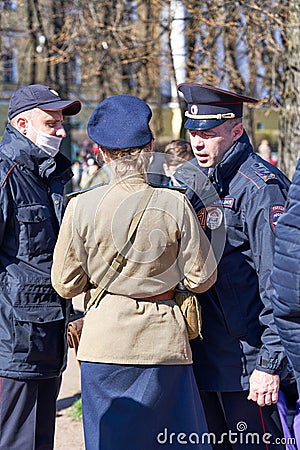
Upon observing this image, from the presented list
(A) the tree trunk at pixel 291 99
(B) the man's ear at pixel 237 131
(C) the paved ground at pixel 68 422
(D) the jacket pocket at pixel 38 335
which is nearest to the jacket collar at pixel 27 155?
(D) the jacket pocket at pixel 38 335

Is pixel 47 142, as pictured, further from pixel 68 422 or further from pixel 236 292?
pixel 68 422

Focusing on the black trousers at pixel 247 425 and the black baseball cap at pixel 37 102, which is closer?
the black trousers at pixel 247 425

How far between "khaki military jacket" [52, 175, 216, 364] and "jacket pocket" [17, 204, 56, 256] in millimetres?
667

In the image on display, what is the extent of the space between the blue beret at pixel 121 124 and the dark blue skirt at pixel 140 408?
37.0 inches

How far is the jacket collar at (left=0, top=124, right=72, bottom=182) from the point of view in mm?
4074

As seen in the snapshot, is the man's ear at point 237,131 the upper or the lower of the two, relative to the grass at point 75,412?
upper

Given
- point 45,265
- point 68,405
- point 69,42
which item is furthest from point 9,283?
point 69,42

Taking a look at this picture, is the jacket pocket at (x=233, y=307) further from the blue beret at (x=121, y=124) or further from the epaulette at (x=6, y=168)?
the epaulette at (x=6, y=168)

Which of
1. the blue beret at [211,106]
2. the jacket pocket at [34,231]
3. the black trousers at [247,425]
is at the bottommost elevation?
the black trousers at [247,425]

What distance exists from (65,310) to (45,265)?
10.5 inches

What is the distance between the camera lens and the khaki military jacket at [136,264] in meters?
3.23

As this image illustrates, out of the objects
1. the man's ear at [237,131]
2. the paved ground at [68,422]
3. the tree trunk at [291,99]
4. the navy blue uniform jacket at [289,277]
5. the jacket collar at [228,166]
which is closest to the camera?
the navy blue uniform jacket at [289,277]

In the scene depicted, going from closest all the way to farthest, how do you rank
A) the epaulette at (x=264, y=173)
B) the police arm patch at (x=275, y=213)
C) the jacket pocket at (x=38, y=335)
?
the police arm patch at (x=275, y=213), the epaulette at (x=264, y=173), the jacket pocket at (x=38, y=335)

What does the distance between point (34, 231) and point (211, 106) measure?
1.09m
